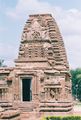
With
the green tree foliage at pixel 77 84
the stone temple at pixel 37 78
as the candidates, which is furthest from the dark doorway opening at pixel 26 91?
the green tree foliage at pixel 77 84

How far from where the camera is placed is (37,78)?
29734mm

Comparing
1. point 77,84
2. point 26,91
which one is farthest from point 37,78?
point 77,84

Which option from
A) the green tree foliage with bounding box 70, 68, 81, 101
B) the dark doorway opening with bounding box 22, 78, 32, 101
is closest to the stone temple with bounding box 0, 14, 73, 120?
the dark doorway opening with bounding box 22, 78, 32, 101

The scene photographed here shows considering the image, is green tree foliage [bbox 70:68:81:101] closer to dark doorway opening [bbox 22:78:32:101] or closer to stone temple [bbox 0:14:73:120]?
dark doorway opening [bbox 22:78:32:101]

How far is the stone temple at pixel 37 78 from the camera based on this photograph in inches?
1163

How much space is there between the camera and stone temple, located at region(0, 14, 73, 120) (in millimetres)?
29547

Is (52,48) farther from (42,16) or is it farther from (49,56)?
(42,16)

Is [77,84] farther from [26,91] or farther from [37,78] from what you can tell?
[37,78]

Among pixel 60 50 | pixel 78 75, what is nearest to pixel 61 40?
pixel 60 50

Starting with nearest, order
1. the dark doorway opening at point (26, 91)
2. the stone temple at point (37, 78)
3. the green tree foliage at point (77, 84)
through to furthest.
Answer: the stone temple at point (37, 78)
the dark doorway opening at point (26, 91)
the green tree foliage at point (77, 84)

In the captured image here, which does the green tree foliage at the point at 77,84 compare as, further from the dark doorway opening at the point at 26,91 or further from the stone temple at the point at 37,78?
the stone temple at the point at 37,78

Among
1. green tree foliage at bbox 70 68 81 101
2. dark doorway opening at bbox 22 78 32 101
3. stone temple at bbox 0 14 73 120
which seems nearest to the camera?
stone temple at bbox 0 14 73 120

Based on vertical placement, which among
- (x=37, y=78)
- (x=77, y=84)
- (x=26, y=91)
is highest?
(x=77, y=84)

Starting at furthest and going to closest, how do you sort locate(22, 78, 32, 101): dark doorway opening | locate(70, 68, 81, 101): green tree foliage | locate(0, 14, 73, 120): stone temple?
locate(70, 68, 81, 101): green tree foliage, locate(22, 78, 32, 101): dark doorway opening, locate(0, 14, 73, 120): stone temple
